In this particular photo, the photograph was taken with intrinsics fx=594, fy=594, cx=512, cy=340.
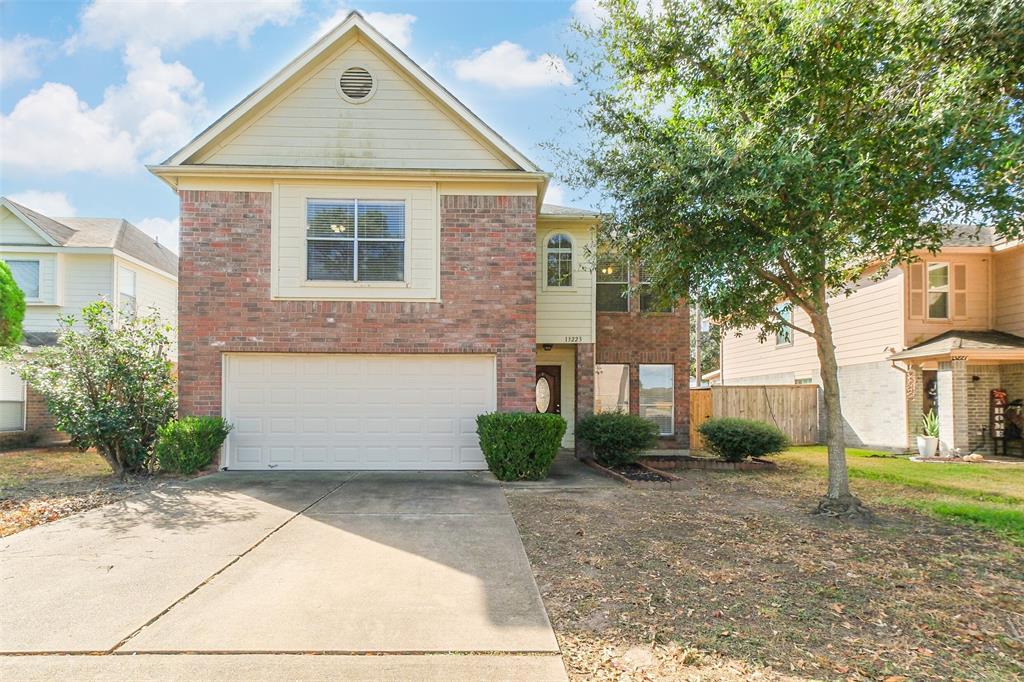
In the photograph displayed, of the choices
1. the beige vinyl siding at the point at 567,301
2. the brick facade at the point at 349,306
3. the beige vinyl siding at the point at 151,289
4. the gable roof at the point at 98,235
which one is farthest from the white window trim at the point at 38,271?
the beige vinyl siding at the point at 567,301

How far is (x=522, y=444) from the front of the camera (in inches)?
389

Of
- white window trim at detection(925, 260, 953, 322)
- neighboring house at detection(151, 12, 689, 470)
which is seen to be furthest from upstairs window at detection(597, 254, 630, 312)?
white window trim at detection(925, 260, 953, 322)

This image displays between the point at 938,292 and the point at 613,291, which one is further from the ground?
the point at 938,292

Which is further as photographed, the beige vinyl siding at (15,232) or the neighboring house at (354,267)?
the beige vinyl siding at (15,232)

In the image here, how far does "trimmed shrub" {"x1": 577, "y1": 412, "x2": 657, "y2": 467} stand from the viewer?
11.8m

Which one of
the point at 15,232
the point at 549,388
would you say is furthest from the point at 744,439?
the point at 15,232

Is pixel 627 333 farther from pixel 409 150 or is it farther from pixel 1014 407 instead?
pixel 1014 407

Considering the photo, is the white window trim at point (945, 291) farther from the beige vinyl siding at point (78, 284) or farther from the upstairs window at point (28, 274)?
the upstairs window at point (28, 274)

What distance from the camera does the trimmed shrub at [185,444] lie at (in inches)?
392

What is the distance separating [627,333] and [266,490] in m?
8.91

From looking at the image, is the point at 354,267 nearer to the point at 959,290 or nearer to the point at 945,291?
the point at 945,291

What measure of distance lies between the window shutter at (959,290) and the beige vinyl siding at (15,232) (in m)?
25.8

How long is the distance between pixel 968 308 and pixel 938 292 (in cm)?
92

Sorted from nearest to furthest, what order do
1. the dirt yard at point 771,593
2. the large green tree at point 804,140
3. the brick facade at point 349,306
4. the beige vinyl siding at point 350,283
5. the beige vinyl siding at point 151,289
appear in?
the dirt yard at point 771,593
the large green tree at point 804,140
the brick facade at point 349,306
the beige vinyl siding at point 350,283
the beige vinyl siding at point 151,289
